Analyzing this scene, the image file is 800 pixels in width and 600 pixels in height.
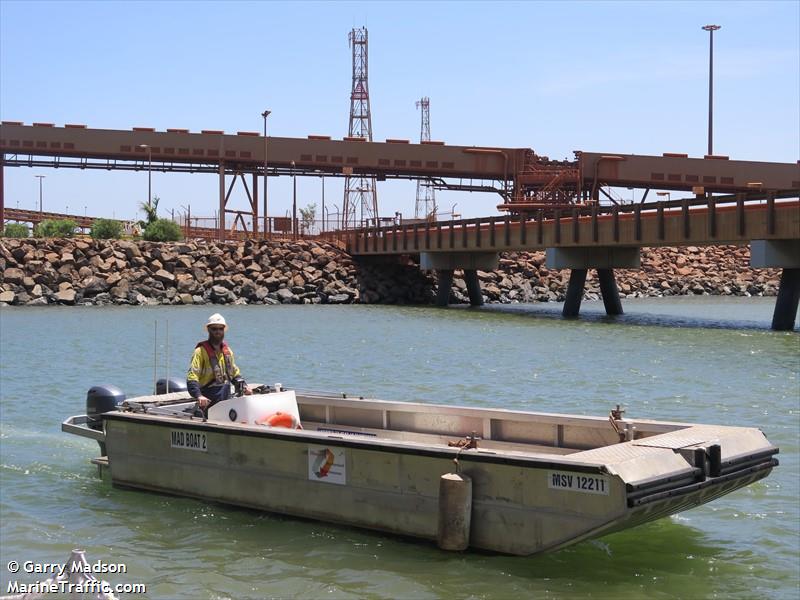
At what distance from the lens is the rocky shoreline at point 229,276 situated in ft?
193

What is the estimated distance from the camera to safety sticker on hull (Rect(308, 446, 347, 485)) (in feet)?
35.9

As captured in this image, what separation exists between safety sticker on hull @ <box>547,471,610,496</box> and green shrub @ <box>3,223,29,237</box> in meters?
68.7

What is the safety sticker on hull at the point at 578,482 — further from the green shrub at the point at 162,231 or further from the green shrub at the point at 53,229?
the green shrub at the point at 53,229

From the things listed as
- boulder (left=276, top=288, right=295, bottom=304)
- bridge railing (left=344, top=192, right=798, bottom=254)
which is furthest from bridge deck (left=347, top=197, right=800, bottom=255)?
boulder (left=276, top=288, right=295, bottom=304)

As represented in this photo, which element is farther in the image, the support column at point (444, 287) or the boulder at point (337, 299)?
the boulder at point (337, 299)

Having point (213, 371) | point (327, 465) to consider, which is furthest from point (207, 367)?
point (327, 465)

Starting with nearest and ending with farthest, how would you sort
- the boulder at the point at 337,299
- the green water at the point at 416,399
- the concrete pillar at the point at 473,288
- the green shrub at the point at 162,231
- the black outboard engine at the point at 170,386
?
1. the green water at the point at 416,399
2. the black outboard engine at the point at 170,386
3. the concrete pillar at the point at 473,288
4. the boulder at the point at 337,299
5. the green shrub at the point at 162,231

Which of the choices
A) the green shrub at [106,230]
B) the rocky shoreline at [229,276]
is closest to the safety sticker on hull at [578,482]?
the rocky shoreline at [229,276]

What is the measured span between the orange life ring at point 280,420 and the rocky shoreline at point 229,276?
47001 millimetres

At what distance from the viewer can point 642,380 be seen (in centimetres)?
2453

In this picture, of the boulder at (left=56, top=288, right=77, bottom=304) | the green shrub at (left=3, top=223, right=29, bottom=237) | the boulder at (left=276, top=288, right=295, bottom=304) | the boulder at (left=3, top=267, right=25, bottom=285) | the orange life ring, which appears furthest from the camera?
the green shrub at (left=3, top=223, right=29, bottom=237)

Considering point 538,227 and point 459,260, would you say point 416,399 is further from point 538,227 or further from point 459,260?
point 459,260

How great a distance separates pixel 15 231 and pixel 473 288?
32.5m

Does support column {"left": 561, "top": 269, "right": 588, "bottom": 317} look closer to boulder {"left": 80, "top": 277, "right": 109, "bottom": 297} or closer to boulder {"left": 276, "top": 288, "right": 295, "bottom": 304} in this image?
boulder {"left": 276, "top": 288, "right": 295, "bottom": 304}
